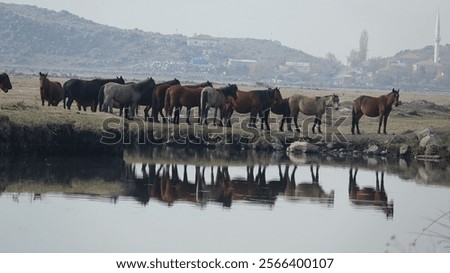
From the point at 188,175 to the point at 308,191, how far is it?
2268mm

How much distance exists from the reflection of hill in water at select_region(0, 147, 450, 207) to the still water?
0.02m

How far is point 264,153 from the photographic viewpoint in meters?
23.1

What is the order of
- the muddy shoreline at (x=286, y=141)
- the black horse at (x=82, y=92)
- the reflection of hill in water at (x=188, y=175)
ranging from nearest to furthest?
1. the reflection of hill in water at (x=188, y=175)
2. the muddy shoreline at (x=286, y=141)
3. the black horse at (x=82, y=92)

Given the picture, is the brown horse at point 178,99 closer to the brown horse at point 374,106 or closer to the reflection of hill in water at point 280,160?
the reflection of hill in water at point 280,160

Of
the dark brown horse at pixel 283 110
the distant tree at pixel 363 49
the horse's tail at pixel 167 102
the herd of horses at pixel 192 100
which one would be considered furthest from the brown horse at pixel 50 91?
the distant tree at pixel 363 49

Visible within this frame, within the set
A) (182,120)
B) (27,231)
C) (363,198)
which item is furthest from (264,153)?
(27,231)

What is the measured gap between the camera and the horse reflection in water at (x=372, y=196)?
15533mm

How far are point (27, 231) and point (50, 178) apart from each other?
4.37 meters

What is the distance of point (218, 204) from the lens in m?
15.1

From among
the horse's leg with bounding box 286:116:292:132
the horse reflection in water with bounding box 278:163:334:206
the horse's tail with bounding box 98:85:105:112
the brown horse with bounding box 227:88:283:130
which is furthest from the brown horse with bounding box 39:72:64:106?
the horse reflection in water with bounding box 278:163:334:206

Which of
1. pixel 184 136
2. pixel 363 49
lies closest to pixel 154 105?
pixel 184 136

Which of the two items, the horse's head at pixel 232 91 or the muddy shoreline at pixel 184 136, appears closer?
the muddy shoreline at pixel 184 136

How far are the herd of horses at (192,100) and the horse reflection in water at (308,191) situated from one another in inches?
214
